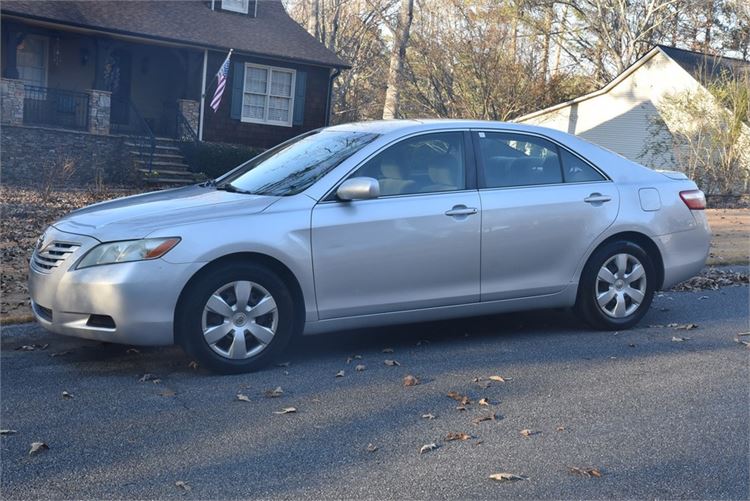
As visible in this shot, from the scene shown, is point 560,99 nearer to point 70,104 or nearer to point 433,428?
point 70,104

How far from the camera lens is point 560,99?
3659cm

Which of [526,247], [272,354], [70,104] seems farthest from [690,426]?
[70,104]

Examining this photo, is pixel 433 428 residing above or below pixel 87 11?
below

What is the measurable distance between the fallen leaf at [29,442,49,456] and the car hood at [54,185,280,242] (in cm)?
161

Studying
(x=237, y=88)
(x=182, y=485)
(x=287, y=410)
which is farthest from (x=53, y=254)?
(x=237, y=88)

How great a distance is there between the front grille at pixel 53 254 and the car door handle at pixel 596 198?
3.86 metres

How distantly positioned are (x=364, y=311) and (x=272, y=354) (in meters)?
0.74

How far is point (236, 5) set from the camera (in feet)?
83.7

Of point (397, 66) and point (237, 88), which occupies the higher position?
point (397, 66)

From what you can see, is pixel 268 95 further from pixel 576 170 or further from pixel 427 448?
pixel 427 448

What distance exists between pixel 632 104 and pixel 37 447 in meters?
31.7

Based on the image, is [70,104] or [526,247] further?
[70,104]

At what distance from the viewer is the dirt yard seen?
8.29 meters

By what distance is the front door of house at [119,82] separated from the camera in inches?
934
